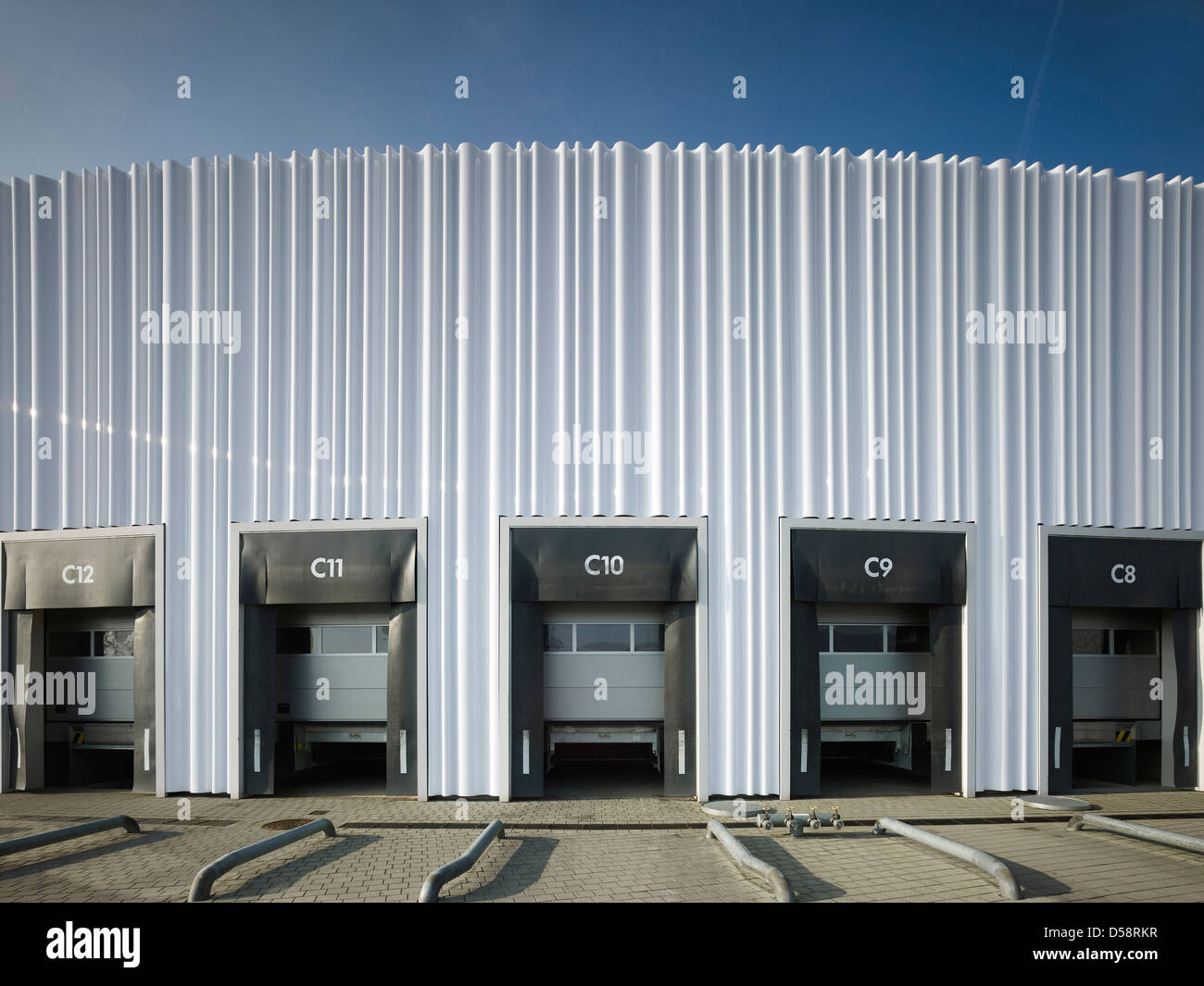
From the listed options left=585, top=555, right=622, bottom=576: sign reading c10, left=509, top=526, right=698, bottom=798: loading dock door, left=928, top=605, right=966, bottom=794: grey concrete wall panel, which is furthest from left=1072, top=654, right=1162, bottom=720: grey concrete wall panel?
left=585, top=555, right=622, bottom=576: sign reading c10

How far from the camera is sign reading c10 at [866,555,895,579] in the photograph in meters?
10.5

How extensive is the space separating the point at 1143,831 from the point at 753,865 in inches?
188

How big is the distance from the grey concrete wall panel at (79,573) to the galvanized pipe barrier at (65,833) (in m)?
3.52

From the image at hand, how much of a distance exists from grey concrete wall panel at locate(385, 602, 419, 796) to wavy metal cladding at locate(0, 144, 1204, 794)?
0.42 metres

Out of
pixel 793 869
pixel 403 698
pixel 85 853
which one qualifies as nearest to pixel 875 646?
pixel 793 869

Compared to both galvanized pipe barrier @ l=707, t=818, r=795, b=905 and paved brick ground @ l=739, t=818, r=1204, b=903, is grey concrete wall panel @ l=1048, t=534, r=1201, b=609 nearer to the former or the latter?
A: paved brick ground @ l=739, t=818, r=1204, b=903

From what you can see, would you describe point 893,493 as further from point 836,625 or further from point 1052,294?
point 1052,294

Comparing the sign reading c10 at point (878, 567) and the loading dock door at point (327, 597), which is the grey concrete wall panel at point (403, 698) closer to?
the loading dock door at point (327, 597)

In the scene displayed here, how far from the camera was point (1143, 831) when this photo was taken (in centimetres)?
771

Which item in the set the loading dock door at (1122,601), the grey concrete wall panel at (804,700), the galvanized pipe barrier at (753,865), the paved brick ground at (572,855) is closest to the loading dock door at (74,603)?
the paved brick ground at (572,855)

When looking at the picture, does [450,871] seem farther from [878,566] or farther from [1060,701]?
[1060,701]

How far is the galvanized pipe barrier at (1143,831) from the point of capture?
7.14m

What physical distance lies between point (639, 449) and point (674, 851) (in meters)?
5.46

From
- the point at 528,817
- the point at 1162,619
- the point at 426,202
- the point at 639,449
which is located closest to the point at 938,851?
the point at 528,817
